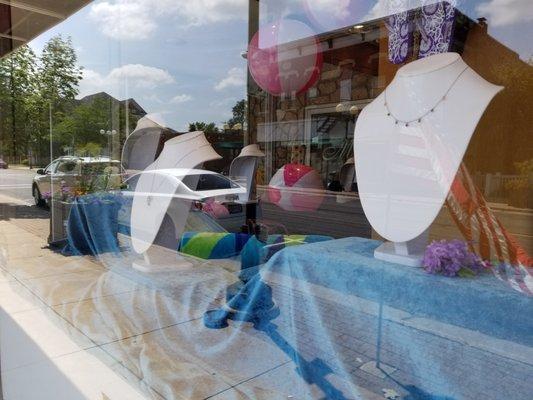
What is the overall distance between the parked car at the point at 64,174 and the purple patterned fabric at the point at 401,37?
1767mm

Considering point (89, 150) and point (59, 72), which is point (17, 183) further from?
point (59, 72)

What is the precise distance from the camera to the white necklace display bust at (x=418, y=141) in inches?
39.2

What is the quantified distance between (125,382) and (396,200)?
1.27 metres

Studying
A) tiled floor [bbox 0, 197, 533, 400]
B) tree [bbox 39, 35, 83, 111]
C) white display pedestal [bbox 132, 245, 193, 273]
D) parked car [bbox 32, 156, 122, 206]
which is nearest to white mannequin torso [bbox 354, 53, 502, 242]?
tiled floor [bbox 0, 197, 533, 400]

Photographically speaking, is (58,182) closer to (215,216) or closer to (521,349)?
(215,216)

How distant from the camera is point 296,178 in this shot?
1.47 meters

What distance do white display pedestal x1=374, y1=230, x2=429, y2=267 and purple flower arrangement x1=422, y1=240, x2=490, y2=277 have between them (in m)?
0.03

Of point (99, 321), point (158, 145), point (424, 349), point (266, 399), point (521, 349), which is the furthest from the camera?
point (99, 321)

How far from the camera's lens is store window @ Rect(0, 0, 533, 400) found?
102 centimetres

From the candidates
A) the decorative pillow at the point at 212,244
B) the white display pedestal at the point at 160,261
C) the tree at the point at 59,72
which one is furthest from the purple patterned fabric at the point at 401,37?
the tree at the point at 59,72

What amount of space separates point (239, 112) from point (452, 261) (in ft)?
3.08

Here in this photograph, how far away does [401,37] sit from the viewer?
1.21m

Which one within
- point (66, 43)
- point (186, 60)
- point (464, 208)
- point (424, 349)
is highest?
point (66, 43)

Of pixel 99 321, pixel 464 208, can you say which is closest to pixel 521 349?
pixel 464 208
